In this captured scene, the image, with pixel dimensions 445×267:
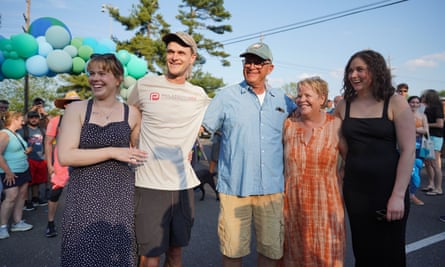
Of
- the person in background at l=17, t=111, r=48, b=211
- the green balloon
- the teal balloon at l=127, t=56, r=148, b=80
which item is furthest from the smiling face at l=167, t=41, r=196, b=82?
the teal balloon at l=127, t=56, r=148, b=80

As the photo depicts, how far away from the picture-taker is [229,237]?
2520mm

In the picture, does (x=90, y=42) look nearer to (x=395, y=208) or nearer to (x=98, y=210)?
(x=98, y=210)

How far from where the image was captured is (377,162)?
2131 millimetres

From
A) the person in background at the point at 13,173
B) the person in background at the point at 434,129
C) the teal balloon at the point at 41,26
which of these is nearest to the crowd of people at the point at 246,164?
the person in background at the point at 13,173

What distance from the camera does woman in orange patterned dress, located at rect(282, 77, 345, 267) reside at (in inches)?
92.7

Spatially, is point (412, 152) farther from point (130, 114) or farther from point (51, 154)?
point (51, 154)

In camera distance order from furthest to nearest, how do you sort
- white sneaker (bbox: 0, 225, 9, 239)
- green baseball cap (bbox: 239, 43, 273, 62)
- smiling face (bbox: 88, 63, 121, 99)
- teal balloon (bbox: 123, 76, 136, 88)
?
teal balloon (bbox: 123, 76, 136, 88), white sneaker (bbox: 0, 225, 9, 239), green baseball cap (bbox: 239, 43, 273, 62), smiling face (bbox: 88, 63, 121, 99)

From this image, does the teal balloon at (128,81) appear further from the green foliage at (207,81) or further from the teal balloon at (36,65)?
the green foliage at (207,81)

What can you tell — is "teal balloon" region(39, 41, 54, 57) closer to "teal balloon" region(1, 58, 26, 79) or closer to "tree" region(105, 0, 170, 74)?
"teal balloon" region(1, 58, 26, 79)

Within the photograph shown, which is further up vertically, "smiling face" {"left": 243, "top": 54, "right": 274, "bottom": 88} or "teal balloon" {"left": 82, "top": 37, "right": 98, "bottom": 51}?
"teal balloon" {"left": 82, "top": 37, "right": 98, "bottom": 51}

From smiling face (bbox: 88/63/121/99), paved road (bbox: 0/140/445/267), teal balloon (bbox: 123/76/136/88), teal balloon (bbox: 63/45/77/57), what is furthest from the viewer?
teal balloon (bbox: 123/76/136/88)

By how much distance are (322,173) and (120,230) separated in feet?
5.11

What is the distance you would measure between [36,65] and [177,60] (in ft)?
21.8

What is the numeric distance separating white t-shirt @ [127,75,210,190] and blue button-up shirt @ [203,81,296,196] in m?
0.28
